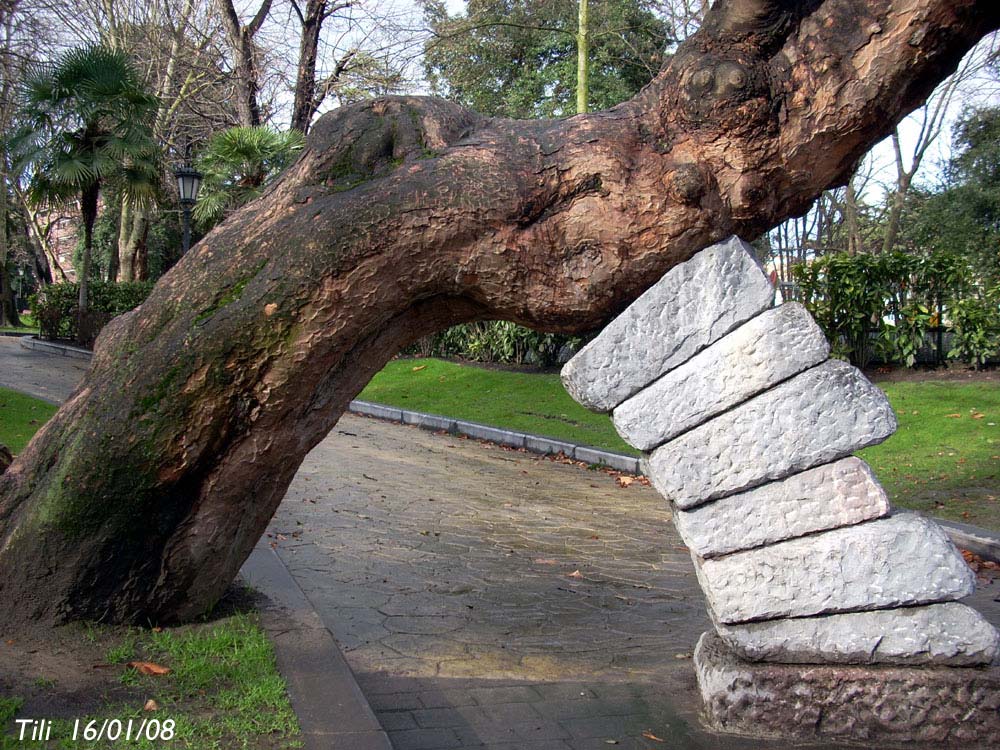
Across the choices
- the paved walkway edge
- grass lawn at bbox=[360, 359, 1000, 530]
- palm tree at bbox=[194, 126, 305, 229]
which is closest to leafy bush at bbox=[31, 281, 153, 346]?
palm tree at bbox=[194, 126, 305, 229]

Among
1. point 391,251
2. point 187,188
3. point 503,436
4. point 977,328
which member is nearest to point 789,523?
point 391,251

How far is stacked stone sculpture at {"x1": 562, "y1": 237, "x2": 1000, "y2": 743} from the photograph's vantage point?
3.55 meters

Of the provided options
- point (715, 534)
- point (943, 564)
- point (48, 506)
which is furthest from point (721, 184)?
point (48, 506)

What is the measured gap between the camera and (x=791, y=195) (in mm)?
3896

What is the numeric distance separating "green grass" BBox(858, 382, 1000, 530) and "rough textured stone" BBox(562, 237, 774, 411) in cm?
500

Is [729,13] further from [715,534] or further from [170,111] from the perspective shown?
[170,111]

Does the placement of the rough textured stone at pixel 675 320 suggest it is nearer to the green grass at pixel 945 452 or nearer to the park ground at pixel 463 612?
the park ground at pixel 463 612

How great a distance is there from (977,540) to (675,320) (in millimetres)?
4463

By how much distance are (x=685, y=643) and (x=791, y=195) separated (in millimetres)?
2557

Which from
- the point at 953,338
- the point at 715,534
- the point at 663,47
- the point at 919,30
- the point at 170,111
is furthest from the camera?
the point at 170,111

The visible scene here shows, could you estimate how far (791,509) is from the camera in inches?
142

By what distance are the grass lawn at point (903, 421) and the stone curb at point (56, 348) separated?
800cm

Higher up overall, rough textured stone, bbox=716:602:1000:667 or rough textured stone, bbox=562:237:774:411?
rough textured stone, bbox=562:237:774:411

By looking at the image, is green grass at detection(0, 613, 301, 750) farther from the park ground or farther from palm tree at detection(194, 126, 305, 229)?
palm tree at detection(194, 126, 305, 229)
